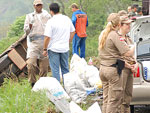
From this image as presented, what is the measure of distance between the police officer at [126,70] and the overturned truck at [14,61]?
384 cm

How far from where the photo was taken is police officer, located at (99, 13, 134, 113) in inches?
203

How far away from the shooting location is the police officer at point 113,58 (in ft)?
17.0

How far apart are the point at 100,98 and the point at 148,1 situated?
404cm

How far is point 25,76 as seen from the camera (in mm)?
9477

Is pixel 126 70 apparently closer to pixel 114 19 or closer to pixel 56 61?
pixel 114 19

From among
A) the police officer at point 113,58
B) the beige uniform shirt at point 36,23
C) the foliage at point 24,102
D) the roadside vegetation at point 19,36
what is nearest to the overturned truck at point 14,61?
the roadside vegetation at point 19,36

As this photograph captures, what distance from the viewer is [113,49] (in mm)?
5277

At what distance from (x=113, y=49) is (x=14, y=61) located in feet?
14.7

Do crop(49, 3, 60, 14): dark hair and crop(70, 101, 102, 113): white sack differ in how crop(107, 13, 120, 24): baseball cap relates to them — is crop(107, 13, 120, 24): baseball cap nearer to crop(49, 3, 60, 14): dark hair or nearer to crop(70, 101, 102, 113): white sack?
crop(70, 101, 102, 113): white sack

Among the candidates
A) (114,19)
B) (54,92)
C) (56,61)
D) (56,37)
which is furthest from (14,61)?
(114,19)

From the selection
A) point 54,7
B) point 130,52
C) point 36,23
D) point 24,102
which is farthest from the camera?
point 36,23

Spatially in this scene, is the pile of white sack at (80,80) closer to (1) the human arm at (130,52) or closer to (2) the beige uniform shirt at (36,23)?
(2) the beige uniform shirt at (36,23)

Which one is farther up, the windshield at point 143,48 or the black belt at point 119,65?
the black belt at point 119,65

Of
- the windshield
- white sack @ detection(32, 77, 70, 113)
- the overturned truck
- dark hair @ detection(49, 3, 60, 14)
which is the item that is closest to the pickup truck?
the windshield
